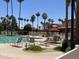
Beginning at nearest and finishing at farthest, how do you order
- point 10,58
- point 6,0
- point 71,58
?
1. point 71,58
2. point 10,58
3. point 6,0

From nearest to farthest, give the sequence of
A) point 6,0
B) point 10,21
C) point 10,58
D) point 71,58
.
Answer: point 71,58 < point 10,58 < point 6,0 < point 10,21

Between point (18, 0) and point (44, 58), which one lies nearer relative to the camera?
point (44, 58)

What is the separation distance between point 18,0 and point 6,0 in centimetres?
530

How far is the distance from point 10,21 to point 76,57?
88290 mm

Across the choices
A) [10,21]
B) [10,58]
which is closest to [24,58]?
[10,58]

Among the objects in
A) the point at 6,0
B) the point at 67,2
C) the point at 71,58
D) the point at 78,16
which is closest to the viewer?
the point at 71,58

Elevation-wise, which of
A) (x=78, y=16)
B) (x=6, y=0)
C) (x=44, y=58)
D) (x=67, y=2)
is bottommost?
(x=44, y=58)

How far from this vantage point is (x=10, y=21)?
99625mm

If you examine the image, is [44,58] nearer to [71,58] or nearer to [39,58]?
[39,58]

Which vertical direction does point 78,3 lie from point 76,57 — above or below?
above

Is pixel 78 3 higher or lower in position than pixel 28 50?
higher

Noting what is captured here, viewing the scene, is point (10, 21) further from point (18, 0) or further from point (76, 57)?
point (76, 57)

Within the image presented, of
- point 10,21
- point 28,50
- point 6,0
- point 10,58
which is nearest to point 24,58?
point 10,58

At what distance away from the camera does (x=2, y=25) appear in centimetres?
10050
